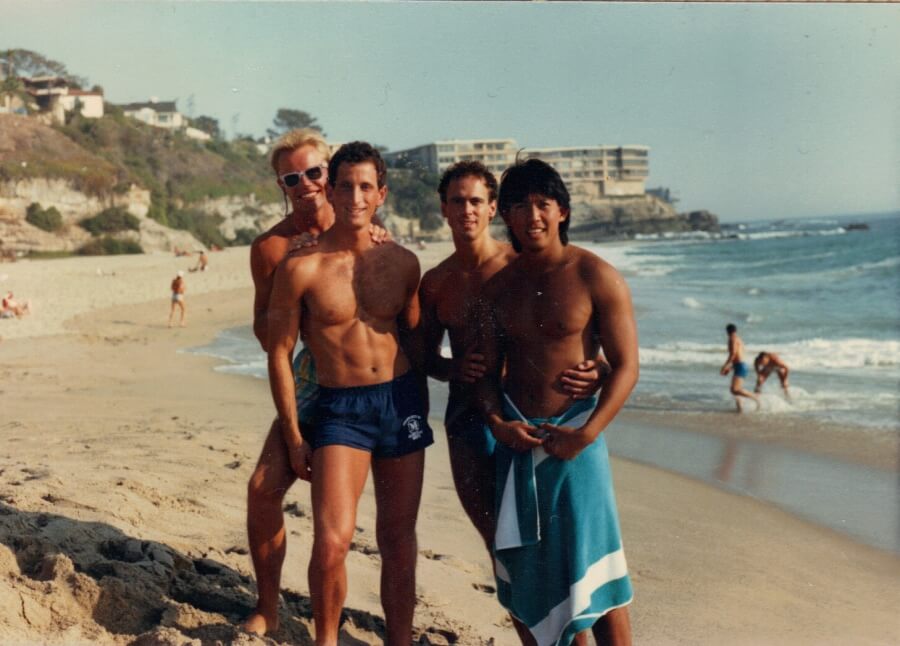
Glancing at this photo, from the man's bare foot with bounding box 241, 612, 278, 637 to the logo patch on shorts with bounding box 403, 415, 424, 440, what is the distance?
0.87m

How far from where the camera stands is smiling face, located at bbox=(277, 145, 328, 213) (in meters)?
3.73

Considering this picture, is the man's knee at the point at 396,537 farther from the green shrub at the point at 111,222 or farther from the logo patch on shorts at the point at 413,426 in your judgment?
the green shrub at the point at 111,222

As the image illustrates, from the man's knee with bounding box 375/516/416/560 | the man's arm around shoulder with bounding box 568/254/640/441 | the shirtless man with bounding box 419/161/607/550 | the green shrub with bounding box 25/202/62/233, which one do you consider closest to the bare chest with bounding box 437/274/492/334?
the shirtless man with bounding box 419/161/607/550

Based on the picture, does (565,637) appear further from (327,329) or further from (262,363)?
(262,363)

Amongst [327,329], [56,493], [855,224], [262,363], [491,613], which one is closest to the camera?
[327,329]

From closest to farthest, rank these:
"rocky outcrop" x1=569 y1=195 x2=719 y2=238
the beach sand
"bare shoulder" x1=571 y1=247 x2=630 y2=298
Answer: "bare shoulder" x1=571 y1=247 x2=630 y2=298, the beach sand, "rocky outcrop" x1=569 y1=195 x2=719 y2=238

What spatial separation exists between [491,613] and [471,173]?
2003mm

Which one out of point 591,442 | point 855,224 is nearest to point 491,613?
point 591,442

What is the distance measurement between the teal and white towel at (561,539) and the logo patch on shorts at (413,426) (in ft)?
1.26

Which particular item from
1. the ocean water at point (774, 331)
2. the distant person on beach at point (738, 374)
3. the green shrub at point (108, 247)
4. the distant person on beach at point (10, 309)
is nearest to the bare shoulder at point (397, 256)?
the ocean water at point (774, 331)

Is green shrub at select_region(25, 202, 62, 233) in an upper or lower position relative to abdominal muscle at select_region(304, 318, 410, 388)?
upper

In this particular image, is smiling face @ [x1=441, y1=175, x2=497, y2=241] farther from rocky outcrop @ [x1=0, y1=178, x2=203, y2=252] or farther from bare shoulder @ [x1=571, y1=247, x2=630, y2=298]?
rocky outcrop @ [x1=0, y1=178, x2=203, y2=252]

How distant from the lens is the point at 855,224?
2761 inches

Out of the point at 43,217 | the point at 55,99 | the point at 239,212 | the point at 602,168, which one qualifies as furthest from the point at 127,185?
the point at 602,168
